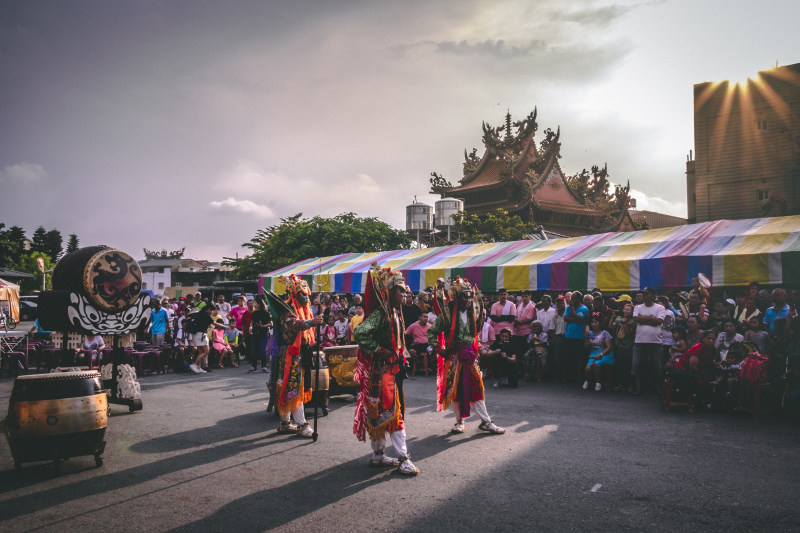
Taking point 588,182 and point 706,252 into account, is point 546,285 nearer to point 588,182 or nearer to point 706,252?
point 706,252

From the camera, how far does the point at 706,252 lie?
482 inches

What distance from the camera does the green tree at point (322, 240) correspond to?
95.6ft

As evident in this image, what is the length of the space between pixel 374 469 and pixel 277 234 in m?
27.8

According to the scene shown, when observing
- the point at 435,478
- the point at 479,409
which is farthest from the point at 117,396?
the point at 435,478

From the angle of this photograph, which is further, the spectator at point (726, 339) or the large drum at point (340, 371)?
the large drum at point (340, 371)

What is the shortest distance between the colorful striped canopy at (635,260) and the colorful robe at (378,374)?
349 cm

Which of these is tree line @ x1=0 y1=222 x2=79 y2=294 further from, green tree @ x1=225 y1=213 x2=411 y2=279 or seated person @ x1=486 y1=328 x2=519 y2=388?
seated person @ x1=486 y1=328 x2=519 y2=388

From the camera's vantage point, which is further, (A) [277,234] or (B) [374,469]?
(A) [277,234]

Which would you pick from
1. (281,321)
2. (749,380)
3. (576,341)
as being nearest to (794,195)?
(576,341)

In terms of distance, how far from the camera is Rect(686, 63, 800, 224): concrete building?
22453 millimetres

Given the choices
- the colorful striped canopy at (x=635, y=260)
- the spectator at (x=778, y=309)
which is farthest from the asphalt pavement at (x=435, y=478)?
the colorful striped canopy at (x=635, y=260)

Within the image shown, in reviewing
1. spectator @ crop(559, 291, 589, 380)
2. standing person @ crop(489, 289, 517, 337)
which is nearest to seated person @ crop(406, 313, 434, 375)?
standing person @ crop(489, 289, 517, 337)

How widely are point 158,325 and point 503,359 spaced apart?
944cm

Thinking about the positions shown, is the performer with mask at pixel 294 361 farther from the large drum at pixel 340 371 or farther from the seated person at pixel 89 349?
the seated person at pixel 89 349
